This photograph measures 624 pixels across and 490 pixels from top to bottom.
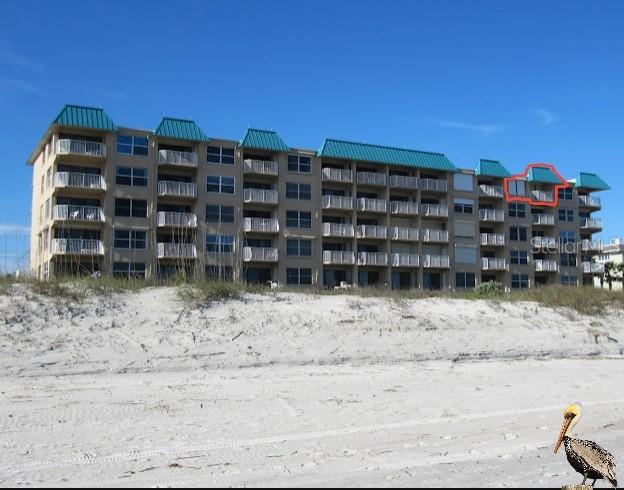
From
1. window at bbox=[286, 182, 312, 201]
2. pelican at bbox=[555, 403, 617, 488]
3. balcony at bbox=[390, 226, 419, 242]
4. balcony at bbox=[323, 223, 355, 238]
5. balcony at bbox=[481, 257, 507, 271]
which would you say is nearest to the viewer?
pelican at bbox=[555, 403, 617, 488]

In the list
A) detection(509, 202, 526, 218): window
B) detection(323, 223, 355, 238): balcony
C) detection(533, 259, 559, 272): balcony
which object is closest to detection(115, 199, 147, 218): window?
detection(323, 223, 355, 238): balcony

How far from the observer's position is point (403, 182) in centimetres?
6072

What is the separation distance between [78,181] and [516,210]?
148 feet

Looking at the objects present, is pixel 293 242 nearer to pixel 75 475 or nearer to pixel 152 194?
pixel 152 194

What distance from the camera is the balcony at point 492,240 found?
6412 cm

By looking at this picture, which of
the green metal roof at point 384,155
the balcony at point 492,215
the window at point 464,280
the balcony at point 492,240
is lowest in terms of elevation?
the window at point 464,280

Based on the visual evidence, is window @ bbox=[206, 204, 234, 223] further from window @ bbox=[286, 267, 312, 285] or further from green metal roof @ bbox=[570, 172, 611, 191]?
green metal roof @ bbox=[570, 172, 611, 191]

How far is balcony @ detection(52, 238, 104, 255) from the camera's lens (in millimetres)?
44750

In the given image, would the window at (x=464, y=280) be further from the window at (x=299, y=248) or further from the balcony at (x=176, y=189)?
the balcony at (x=176, y=189)

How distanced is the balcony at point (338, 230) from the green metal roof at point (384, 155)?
665 cm

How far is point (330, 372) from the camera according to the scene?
13.4 meters

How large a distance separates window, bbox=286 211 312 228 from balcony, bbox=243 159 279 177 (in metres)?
3.91

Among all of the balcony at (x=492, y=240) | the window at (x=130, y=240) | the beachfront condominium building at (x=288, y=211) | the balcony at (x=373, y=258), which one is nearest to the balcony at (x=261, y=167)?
the beachfront condominium building at (x=288, y=211)

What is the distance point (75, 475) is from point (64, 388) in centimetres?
528
